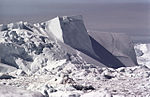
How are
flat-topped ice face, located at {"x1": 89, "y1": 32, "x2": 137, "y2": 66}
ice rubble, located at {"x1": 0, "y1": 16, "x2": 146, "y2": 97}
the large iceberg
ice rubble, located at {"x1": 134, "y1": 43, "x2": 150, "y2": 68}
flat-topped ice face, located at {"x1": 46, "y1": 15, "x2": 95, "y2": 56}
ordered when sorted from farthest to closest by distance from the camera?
ice rubble, located at {"x1": 134, "y1": 43, "x2": 150, "y2": 68} → flat-topped ice face, located at {"x1": 89, "y1": 32, "x2": 137, "y2": 66} → flat-topped ice face, located at {"x1": 46, "y1": 15, "x2": 95, "y2": 56} → the large iceberg → ice rubble, located at {"x1": 0, "y1": 16, "x2": 146, "y2": 97}

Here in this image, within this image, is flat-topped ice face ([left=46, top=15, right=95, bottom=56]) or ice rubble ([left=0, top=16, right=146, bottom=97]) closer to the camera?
ice rubble ([left=0, top=16, right=146, bottom=97])

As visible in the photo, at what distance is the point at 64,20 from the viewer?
77375mm

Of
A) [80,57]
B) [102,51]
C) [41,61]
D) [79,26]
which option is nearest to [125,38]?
[102,51]

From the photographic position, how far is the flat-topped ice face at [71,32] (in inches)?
3034

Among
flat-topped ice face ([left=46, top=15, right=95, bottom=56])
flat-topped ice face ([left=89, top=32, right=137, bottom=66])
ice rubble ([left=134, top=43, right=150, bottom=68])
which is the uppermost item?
flat-topped ice face ([left=46, top=15, right=95, bottom=56])

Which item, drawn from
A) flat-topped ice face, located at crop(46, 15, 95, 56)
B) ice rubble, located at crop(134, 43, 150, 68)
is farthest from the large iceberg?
ice rubble, located at crop(134, 43, 150, 68)

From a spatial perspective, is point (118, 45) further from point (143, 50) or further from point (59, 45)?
point (143, 50)

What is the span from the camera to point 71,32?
78.0 m

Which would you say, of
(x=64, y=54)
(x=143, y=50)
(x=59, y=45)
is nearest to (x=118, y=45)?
(x=59, y=45)

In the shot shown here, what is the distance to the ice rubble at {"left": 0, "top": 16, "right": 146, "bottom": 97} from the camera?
5794 cm

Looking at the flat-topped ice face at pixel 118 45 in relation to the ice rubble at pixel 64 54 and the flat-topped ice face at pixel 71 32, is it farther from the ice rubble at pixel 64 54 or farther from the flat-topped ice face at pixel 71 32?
the flat-topped ice face at pixel 71 32

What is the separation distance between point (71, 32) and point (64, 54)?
32.1 feet

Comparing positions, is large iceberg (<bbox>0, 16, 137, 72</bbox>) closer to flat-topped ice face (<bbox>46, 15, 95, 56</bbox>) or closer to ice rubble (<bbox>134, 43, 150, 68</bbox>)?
flat-topped ice face (<bbox>46, 15, 95, 56</bbox>)

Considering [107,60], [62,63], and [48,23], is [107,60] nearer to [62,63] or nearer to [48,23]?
[48,23]
